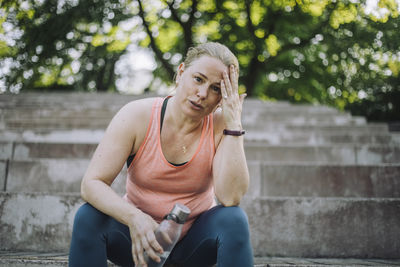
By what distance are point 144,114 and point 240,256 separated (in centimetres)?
94

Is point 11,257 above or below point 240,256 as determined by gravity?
below

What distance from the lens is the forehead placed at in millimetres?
1980

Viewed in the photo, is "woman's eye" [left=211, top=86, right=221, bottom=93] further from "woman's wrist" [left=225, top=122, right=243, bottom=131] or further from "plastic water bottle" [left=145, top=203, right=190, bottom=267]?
"plastic water bottle" [left=145, top=203, right=190, bottom=267]

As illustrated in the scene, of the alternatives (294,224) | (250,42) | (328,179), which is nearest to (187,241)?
(294,224)

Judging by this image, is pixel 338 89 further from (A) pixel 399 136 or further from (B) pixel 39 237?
(B) pixel 39 237

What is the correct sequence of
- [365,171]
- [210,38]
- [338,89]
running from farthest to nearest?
[210,38]
[338,89]
[365,171]

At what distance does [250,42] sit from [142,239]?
12.0m

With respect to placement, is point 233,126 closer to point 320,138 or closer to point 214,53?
point 214,53

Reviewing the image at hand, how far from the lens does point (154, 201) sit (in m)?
1.96

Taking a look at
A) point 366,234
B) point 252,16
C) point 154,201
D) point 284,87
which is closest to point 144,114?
point 154,201

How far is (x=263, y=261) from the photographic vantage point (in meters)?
2.38

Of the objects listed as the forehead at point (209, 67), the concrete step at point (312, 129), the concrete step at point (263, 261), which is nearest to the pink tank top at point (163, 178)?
the forehead at point (209, 67)

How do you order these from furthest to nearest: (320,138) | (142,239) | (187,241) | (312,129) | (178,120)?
(312,129) < (320,138) < (178,120) < (187,241) < (142,239)

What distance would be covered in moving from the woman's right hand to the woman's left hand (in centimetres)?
72
